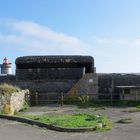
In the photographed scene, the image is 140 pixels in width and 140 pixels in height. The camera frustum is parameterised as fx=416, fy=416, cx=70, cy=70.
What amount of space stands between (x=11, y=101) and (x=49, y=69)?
14.0 m

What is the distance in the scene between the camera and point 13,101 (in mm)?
27234

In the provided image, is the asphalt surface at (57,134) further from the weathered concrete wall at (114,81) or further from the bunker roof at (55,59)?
the bunker roof at (55,59)

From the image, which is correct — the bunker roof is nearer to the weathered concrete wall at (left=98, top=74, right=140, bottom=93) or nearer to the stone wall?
the weathered concrete wall at (left=98, top=74, right=140, bottom=93)

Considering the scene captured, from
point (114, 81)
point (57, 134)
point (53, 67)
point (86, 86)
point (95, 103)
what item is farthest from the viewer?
point (53, 67)

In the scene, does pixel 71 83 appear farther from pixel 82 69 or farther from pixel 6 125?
pixel 6 125

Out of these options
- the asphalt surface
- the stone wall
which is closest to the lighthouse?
the stone wall

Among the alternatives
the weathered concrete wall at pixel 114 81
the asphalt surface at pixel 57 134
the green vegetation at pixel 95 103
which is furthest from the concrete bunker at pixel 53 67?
the asphalt surface at pixel 57 134

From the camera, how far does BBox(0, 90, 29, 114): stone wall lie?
25364 mm

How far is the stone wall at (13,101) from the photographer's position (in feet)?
83.2

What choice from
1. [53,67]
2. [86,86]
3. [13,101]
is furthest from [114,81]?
[13,101]

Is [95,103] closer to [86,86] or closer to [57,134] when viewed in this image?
[86,86]

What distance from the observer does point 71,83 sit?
38.4 meters

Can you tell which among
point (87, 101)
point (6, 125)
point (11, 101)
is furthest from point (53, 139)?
point (87, 101)

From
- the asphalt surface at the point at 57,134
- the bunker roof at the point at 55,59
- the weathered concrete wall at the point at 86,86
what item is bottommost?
the asphalt surface at the point at 57,134
